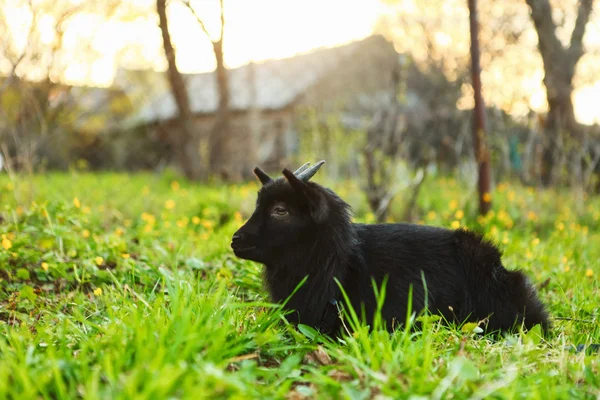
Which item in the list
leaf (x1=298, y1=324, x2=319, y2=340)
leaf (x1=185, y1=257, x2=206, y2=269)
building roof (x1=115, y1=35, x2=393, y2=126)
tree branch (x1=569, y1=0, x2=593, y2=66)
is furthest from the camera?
building roof (x1=115, y1=35, x2=393, y2=126)

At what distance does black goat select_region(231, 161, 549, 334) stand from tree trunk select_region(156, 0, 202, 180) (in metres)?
9.54

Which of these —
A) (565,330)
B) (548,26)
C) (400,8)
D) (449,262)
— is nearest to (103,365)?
(449,262)

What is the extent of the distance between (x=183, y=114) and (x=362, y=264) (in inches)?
417

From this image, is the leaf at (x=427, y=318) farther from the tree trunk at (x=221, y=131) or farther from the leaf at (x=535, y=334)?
the tree trunk at (x=221, y=131)

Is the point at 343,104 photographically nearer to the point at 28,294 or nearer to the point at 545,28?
the point at 545,28

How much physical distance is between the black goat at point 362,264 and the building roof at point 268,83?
17347 mm

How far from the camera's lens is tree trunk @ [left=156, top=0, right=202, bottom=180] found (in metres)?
12.1

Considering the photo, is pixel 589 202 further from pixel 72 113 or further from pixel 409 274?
pixel 72 113

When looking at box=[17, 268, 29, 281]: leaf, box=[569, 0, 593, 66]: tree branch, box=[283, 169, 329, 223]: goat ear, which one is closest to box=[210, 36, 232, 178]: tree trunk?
box=[569, 0, 593, 66]: tree branch

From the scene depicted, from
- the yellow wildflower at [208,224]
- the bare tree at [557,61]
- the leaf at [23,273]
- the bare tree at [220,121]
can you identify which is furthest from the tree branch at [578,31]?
the leaf at [23,273]

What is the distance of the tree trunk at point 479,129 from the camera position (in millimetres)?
8148

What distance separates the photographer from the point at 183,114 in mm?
13227

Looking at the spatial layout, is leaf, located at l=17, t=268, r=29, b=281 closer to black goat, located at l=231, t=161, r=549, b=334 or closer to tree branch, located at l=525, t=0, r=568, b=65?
black goat, located at l=231, t=161, r=549, b=334

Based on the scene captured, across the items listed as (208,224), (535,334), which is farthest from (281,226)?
(208,224)
